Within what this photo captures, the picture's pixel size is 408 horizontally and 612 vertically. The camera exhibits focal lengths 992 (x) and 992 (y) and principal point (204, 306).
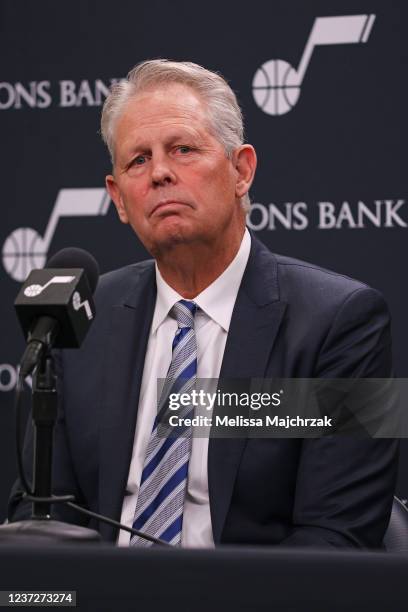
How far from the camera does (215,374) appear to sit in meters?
2.25

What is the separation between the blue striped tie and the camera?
83.3 inches

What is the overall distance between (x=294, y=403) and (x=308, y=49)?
1.42 metres

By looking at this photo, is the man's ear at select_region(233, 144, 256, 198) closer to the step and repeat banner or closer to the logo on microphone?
the step and repeat banner

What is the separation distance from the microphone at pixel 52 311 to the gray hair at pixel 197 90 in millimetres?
953

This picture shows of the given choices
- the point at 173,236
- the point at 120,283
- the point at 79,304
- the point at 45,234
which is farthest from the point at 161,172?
the point at 45,234

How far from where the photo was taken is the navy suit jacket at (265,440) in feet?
6.79

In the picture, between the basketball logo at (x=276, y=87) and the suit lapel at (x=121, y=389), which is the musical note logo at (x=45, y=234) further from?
the suit lapel at (x=121, y=389)

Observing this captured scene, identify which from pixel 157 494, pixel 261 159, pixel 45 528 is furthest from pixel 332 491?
pixel 261 159

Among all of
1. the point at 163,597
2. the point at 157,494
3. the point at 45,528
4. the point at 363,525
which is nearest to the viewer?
the point at 163,597

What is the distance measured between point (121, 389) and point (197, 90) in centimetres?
72

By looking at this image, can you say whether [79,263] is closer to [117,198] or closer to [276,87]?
[117,198]

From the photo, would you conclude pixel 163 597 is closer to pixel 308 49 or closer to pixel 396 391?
pixel 396 391

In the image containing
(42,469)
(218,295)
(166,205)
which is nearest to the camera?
(42,469)

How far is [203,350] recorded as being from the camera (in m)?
2.29
